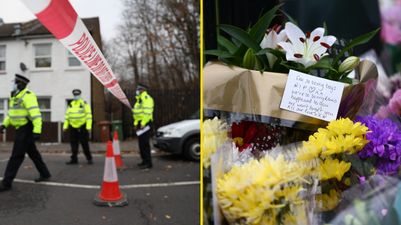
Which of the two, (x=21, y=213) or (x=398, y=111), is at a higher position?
(x=398, y=111)

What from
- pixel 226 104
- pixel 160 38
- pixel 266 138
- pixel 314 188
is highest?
pixel 160 38

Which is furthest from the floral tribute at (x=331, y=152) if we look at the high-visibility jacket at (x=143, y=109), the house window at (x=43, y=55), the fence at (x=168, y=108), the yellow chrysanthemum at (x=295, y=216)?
the house window at (x=43, y=55)

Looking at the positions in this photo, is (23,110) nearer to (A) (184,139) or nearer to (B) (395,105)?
(A) (184,139)

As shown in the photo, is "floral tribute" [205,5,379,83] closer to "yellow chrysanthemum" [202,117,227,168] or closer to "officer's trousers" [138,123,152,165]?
"yellow chrysanthemum" [202,117,227,168]

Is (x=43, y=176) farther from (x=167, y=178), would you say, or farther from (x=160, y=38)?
(x=160, y=38)

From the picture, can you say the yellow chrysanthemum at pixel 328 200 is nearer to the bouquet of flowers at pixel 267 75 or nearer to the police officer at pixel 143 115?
the bouquet of flowers at pixel 267 75

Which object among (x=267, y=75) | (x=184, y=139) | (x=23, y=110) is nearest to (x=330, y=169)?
(x=267, y=75)

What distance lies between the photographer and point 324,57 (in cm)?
170

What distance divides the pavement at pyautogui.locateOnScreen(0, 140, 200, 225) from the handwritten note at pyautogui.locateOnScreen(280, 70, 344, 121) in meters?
3.36

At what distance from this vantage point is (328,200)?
1.53 metres

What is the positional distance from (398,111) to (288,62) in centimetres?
65

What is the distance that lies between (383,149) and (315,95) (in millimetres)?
313

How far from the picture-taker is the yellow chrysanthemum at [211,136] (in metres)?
1.46

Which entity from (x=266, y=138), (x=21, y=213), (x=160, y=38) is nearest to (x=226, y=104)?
(x=266, y=138)
